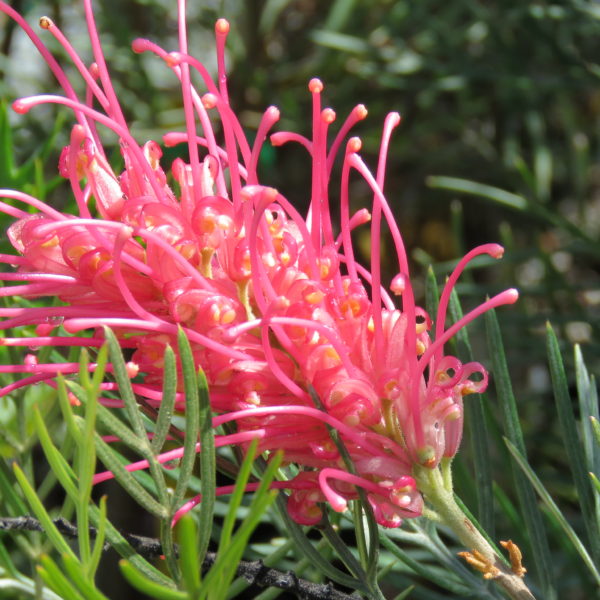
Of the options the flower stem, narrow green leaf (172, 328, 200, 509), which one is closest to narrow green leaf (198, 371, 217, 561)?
narrow green leaf (172, 328, 200, 509)

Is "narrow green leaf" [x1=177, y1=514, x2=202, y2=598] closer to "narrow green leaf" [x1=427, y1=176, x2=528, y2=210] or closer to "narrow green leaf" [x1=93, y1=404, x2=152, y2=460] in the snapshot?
"narrow green leaf" [x1=93, y1=404, x2=152, y2=460]

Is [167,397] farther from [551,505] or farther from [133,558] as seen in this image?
[551,505]

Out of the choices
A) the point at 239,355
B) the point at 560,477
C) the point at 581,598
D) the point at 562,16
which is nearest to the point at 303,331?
the point at 239,355

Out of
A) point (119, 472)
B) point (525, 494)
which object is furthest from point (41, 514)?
point (525, 494)

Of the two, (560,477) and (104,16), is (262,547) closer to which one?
(560,477)

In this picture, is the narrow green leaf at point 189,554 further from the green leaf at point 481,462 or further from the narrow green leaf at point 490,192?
the narrow green leaf at point 490,192

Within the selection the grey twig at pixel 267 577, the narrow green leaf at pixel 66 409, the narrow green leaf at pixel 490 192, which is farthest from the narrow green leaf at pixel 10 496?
the narrow green leaf at pixel 490 192
